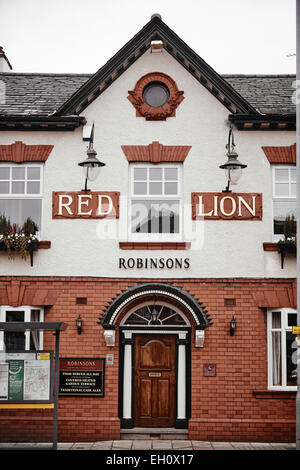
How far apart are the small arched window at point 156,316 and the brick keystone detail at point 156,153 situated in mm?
3203

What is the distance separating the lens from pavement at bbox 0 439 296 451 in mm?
11906

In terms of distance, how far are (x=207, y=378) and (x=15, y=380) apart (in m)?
4.06

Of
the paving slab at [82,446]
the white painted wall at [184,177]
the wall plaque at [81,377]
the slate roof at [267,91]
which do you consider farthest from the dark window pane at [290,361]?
the slate roof at [267,91]

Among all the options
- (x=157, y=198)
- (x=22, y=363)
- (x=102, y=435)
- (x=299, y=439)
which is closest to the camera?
(x=299, y=439)

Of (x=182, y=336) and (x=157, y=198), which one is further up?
(x=157, y=198)

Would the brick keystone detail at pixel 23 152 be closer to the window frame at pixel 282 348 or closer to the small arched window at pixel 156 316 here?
the small arched window at pixel 156 316

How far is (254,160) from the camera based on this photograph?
13.3 m

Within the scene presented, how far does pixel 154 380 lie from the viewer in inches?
513

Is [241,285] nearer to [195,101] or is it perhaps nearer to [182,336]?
[182,336]

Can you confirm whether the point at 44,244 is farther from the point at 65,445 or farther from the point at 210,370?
the point at 210,370

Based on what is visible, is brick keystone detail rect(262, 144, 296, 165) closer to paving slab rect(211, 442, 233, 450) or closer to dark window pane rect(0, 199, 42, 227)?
dark window pane rect(0, 199, 42, 227)
